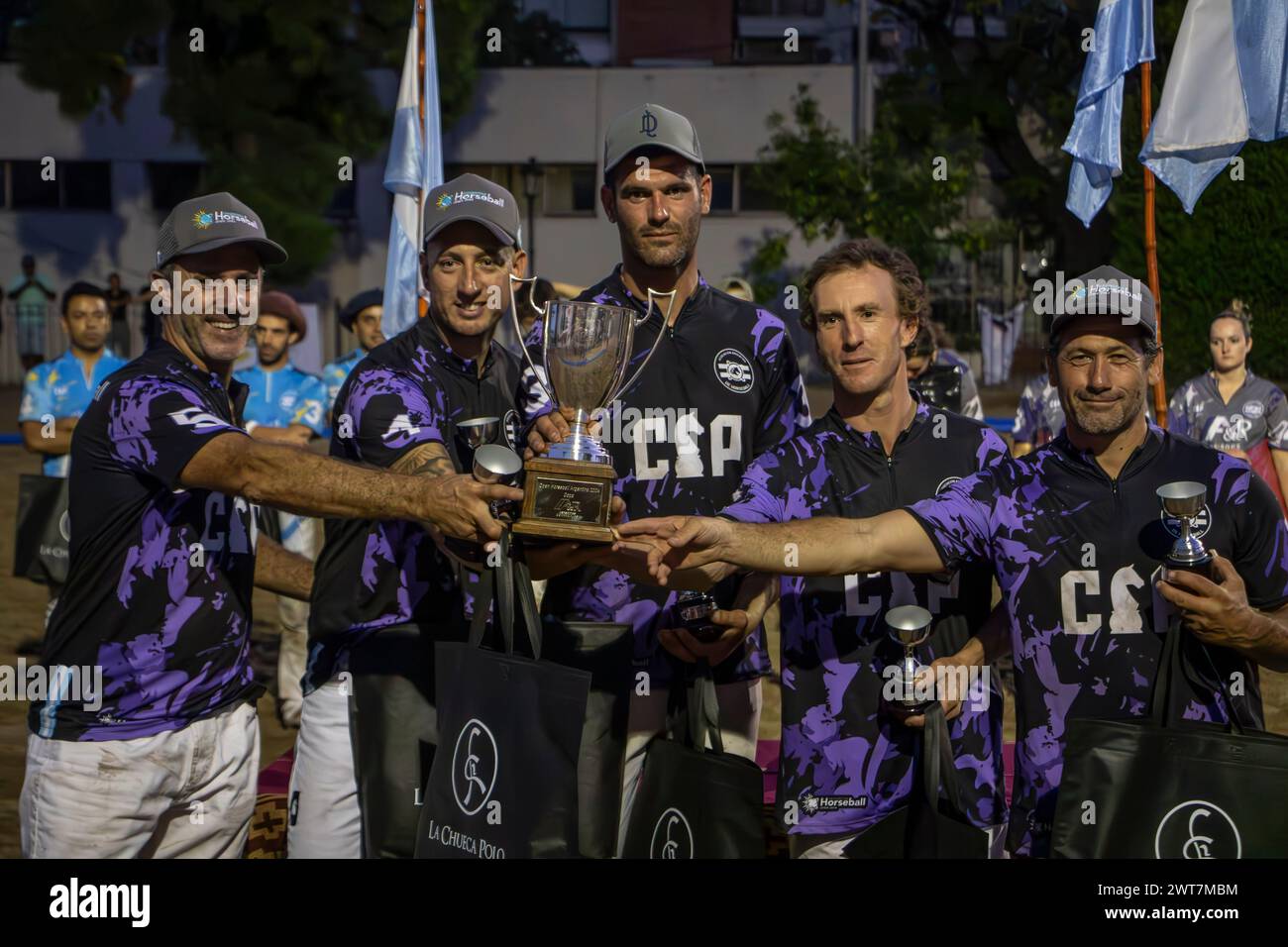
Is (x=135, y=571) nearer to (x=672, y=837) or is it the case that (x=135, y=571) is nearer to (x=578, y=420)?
(x=578, y=420)

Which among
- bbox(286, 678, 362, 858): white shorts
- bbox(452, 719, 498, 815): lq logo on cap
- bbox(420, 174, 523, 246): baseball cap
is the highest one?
bbox(420, 174, 523, 246): baseball cap

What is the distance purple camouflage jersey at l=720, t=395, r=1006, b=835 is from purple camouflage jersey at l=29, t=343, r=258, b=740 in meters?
1.49

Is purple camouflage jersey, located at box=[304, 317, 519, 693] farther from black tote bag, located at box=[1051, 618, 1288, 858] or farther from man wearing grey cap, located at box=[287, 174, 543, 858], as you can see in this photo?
black tote bag, located at box=[1051, 618, 1288, 858]

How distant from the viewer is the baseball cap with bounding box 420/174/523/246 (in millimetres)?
4434

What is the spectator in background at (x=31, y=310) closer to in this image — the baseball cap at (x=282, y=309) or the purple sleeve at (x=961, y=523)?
the baseball cap at (x=282, y=309)

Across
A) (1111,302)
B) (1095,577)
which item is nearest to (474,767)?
(1095,577)

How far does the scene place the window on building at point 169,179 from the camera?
1435 inches

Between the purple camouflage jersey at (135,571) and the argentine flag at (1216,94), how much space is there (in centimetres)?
537

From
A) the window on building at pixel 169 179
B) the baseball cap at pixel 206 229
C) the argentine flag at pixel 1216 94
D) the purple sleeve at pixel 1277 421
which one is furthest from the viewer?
the window on building at pixel 169 179

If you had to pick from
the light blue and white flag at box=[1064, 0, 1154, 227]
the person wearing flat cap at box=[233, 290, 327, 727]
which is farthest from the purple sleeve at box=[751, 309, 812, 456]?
the person wearing flat cap at box=[233, 290, 327, 727]

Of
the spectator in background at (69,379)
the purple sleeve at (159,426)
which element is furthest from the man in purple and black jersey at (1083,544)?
the spectator in background at (69,379)

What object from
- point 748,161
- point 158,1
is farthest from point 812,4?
point 158,1

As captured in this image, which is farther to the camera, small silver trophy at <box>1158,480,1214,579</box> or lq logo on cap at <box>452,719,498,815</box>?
lq logo on cap at <box>452,719,498,815</box>

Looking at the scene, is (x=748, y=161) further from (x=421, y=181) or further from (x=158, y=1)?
(x=421, y=181)
